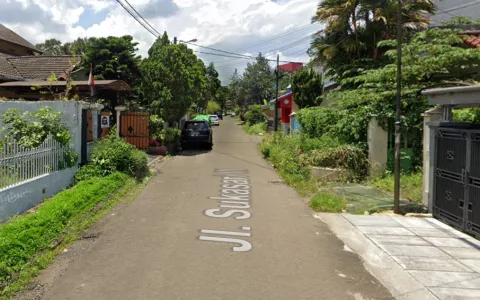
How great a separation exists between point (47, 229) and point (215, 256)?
2551mm

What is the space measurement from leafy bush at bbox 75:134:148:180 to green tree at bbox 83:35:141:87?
13.7 meters

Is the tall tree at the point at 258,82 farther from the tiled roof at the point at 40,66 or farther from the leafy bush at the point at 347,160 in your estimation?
the leafy bush at the point at 347,160

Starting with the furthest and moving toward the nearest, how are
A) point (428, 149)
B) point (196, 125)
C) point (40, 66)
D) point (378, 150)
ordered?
point (40, 66) → point (196, 125) → point (378, 150) → point (428, 149)

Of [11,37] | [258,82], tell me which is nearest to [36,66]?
[11,37]

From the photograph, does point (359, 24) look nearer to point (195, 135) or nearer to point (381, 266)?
point (195, 135)

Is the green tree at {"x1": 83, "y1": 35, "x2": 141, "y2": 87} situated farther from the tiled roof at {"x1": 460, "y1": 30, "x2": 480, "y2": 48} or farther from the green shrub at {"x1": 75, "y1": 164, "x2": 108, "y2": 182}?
the tiled roof at {"x1": 460, "y1": 30, "x2": 480, "y2": 48}

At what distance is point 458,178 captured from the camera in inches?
271

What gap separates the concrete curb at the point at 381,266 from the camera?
4.39m

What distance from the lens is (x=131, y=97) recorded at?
2436 cm

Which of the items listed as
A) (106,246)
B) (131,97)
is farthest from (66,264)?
(131,97)

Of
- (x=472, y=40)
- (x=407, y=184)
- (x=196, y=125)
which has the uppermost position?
(x=472, y=40)

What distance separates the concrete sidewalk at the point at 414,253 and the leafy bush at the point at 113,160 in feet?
18.4

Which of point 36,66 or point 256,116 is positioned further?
point 256,116

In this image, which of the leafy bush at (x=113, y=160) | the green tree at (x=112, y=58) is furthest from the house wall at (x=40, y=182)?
the green tree at (x=112, y=58)
